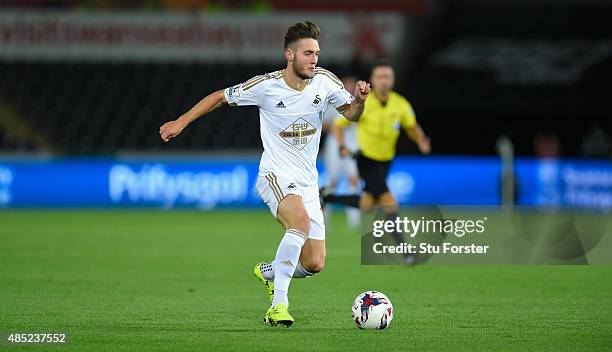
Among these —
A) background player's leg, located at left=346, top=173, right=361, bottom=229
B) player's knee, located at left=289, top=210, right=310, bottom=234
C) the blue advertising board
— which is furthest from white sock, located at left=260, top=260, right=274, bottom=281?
the blue advertising board

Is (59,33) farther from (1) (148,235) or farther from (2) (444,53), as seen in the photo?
(1) (148,235)

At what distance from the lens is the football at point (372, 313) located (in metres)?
7.61

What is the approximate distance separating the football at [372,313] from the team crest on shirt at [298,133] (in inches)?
49.1

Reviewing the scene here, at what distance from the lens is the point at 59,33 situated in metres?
26.9

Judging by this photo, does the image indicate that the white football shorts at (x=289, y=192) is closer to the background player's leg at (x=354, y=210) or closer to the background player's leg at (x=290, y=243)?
the background player's leg at (x=290, y=243)

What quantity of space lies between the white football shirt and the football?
1.04m

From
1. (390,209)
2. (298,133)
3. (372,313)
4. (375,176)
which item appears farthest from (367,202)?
(372,313)

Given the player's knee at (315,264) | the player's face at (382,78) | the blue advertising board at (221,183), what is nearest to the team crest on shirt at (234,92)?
the player's knee at (315,264)

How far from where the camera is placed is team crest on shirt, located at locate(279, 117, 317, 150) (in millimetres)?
8172

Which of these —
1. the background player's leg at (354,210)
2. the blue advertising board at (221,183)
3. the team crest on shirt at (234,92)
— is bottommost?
the team crest on shirt at (234,92)

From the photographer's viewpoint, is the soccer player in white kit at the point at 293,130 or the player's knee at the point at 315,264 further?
the player's knee at the point at 315,264

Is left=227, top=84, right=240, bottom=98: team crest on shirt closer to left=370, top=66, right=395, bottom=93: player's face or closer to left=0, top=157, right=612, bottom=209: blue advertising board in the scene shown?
left=370, top=66, right=395, bottom=93: player's face

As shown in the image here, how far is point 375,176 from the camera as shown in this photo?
42.1 feet

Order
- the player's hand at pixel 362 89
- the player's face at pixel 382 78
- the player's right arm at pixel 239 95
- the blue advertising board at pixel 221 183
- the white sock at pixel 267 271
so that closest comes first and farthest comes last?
the player's hand at pixel 362 89 < the player's right arm at pixel 239 95 < the white sock at pixel 267 271 < the player's face at pixel 382 78 < the blue advertising board at pixel 221 183
